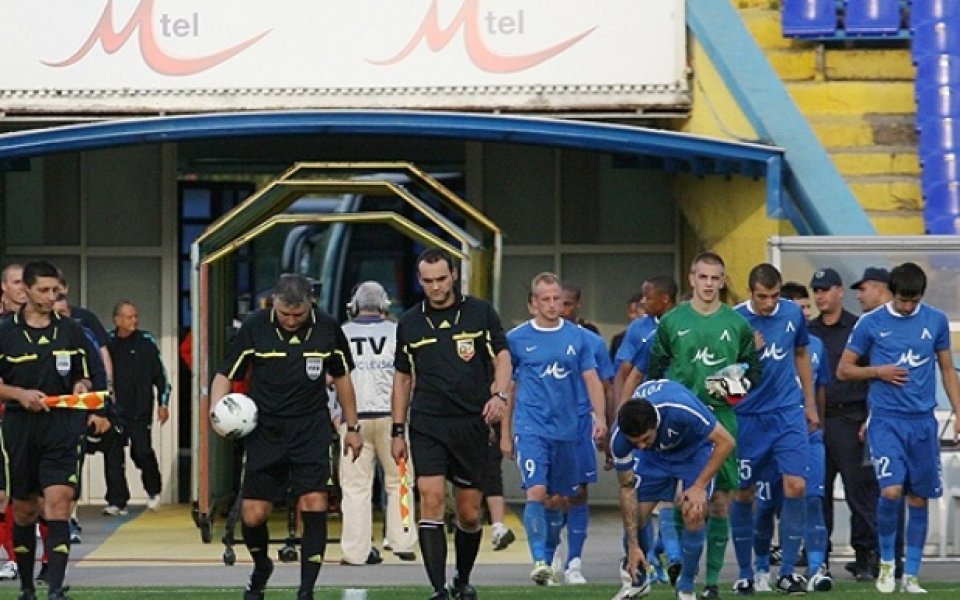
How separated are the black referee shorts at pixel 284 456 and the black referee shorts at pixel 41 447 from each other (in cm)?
107

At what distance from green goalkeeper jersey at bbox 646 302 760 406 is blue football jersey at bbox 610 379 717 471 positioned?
0.58 metres

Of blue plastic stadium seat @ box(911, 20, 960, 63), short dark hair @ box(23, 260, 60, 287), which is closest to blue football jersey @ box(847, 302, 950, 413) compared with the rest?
short dark hair @ box(23, 260, 60, 287)

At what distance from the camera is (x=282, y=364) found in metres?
12.4

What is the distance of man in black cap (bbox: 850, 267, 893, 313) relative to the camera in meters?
14.4

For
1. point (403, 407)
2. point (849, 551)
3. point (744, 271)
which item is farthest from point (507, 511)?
point (403, 407)

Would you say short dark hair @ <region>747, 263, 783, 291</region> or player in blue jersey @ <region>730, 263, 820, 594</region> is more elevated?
short dark hair @ <region>747, 263, 783, 291</region>

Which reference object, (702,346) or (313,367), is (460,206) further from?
(313,367)

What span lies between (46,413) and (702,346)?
12.1 ft

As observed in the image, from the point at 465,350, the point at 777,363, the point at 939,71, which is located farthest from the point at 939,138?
the point at 465,350

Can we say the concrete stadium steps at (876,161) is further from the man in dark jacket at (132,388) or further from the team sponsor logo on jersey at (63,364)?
the team sponsor logo on jersey at (63,364)

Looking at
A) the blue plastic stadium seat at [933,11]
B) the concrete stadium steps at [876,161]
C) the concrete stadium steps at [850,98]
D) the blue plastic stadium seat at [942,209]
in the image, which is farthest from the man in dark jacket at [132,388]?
the blue plastic stadium seat at [933,11]

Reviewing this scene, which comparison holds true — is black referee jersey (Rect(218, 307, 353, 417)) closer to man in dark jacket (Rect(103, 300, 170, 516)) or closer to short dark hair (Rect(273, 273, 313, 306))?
short dark hair (Rect(273, 273, 313, 306))

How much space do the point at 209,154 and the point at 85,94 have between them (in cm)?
213

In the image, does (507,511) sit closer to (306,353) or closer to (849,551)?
(849,551)
